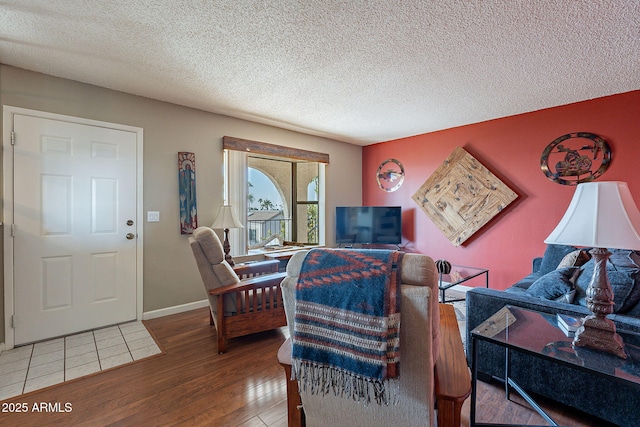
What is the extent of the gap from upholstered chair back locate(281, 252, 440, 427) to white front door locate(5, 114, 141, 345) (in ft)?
8.87

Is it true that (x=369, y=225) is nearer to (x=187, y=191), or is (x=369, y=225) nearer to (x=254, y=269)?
(x=254, y=269)

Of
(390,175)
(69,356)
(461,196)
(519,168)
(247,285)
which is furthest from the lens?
(390,175)

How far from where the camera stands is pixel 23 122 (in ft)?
7.88

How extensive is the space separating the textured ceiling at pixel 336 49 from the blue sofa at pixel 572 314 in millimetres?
1574

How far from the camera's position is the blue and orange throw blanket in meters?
0.87

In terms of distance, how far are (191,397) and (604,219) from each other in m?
2.39

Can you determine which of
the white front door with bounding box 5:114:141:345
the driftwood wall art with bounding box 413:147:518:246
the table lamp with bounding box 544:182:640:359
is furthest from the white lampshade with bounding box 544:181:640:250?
the white front door with bounding box 5:114:141:345

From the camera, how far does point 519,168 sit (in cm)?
356

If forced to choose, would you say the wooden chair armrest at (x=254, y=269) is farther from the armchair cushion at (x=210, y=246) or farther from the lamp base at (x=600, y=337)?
the lamp base at (x=600, y=337)

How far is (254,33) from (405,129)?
2.93m

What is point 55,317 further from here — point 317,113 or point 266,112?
point 317,113

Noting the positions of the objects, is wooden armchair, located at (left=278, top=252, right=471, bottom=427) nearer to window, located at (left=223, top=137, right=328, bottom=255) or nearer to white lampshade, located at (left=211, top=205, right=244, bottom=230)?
white lampshade, located at (left=211, top=205, right=244, bottom=230)

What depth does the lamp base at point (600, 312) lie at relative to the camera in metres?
1.22

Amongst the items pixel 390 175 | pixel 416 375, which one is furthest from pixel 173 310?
pixel 390 175
